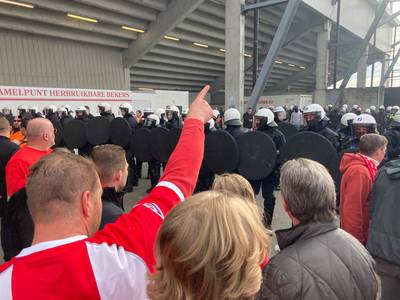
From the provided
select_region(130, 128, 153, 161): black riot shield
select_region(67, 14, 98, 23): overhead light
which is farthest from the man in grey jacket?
→ select_region(67, 14, 98, 23): overhead light

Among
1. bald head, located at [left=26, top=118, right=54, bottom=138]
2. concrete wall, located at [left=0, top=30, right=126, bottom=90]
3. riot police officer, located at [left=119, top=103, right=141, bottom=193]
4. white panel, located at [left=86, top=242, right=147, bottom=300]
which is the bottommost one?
riot police officer, located at [left=119, top=103, right=141, bottom=193]

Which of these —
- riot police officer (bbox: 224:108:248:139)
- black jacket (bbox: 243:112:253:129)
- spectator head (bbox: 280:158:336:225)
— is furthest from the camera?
black jacket (bbox: 243:112:253:129)

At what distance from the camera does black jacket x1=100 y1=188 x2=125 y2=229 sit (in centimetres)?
170

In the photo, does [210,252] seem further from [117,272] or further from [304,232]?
[304,232]

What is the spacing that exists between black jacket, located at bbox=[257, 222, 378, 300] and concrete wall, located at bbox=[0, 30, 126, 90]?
51.4 feet

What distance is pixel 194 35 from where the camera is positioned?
61.2ft

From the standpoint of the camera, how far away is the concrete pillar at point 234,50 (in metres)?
13.4

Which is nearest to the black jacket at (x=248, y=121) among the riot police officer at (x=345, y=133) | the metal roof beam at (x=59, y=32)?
the riot police officer at (x=345, y=133)

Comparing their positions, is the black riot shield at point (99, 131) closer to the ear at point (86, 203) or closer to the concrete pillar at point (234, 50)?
the ear at point (86, 203)

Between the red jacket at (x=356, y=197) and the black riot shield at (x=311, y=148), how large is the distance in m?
1.85

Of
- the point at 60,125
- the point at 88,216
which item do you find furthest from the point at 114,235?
the point at 60,125

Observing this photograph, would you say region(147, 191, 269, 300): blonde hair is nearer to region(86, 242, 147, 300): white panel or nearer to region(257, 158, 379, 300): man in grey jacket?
region(86, 242, 147, 300): white panel

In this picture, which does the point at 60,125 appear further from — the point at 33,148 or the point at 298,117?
the point at 298,117

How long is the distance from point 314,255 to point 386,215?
111 centimetres
